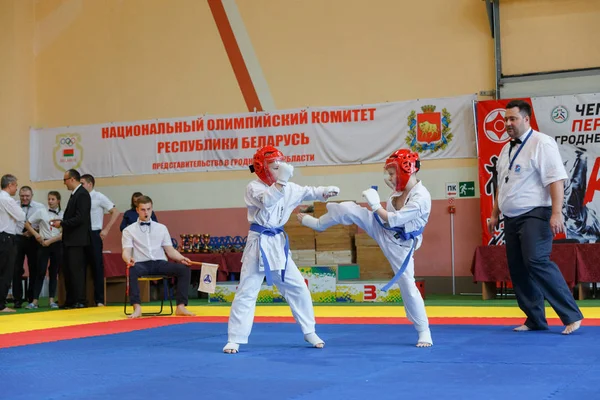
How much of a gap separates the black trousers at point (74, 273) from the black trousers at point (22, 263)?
852 mm

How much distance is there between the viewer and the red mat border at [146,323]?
259 inches

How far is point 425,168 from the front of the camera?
472 inches

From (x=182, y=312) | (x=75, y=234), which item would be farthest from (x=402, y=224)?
(x=75, y=234)

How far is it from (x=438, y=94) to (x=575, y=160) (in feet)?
7.21

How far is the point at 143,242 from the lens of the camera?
343 inches

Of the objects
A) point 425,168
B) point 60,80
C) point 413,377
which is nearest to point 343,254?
point 425,168

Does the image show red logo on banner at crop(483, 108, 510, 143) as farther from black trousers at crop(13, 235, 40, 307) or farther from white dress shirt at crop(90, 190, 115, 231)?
black trousers at crop(13, 235, 40, 307)

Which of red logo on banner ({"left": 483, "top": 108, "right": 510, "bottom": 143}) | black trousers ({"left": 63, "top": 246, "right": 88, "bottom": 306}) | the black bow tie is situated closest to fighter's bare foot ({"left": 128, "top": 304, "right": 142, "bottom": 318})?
black trousers ({"left": 63, "top": 246, "right": 88, "bottom": 306})

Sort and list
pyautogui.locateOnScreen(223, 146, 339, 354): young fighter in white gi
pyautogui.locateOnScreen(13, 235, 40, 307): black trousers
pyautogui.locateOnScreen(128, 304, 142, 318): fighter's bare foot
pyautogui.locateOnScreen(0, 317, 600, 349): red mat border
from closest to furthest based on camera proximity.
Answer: pyautogui.locateOnScreen(223, 146, 339, 354): young fighter in white gi
pyautogui.locateOnScreen(0, 317, 600, 349): red mat border
pyautogui.locateOnScreen(128, 304, 142, 318): fighter's bare foot
pyautogui.locateOnScreen(13, 235, 40, 307): black trousers

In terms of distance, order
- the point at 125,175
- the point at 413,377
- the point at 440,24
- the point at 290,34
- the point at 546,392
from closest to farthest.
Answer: the point at 546,392, the point at 413,377, the point at 440,24, the point at 290,34, the point at 125,175

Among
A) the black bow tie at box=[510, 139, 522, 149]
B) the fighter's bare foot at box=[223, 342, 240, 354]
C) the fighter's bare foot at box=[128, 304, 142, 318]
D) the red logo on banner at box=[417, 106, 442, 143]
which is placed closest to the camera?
the fighter's bare foot at box=[223, 342, 240, 354]

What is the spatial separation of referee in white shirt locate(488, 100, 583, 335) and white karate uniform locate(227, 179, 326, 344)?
160 centimetres

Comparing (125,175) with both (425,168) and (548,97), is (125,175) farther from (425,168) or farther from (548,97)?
(548,97)

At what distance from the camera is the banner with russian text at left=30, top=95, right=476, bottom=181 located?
11.9m
